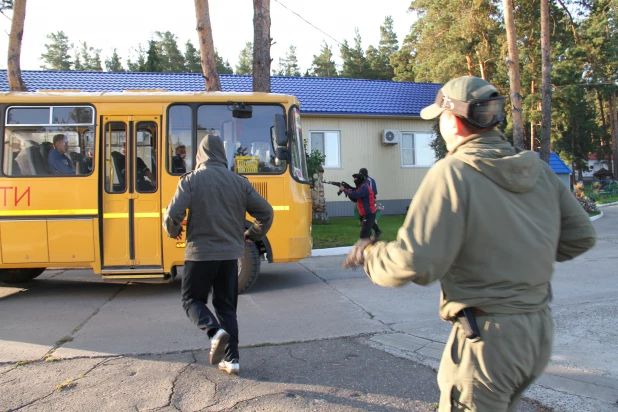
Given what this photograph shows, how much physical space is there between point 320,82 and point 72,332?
18.9 meters

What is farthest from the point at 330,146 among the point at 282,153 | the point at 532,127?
the point at 532,127

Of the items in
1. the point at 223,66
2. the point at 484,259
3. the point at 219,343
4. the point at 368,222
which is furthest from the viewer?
the point at 223,66

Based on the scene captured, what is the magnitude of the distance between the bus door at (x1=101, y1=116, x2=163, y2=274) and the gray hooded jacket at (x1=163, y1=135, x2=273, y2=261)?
11.2 feet

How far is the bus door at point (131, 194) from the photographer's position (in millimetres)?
7629

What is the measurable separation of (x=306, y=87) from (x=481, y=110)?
20.9m

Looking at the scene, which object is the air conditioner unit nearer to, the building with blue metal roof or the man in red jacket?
the building with blue metal roof

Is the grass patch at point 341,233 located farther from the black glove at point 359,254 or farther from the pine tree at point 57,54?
the pine tree at point 57,54

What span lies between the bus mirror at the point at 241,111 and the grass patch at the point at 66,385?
4638 mm

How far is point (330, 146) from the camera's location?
2067 cm

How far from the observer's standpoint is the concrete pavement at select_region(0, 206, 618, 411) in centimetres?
393

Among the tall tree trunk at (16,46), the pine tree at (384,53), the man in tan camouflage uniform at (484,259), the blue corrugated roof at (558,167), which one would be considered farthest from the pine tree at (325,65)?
the man in tan camouflage uniform at (484,259)

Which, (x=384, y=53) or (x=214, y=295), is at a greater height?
(x=384, y=53)

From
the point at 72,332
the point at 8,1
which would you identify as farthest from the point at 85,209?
the point at 8,1

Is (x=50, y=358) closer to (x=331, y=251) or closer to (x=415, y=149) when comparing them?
(x=331, y=251)
